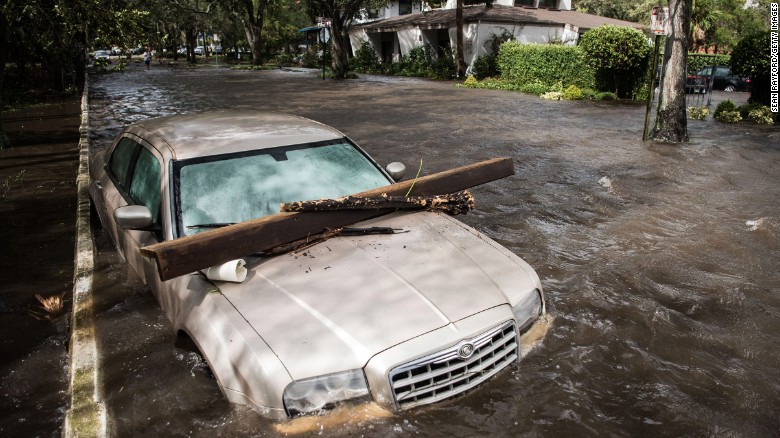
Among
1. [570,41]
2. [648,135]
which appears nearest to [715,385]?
[648,135]

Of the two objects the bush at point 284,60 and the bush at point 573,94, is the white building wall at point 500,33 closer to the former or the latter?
the bush at point 573,94

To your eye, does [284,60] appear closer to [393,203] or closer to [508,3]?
[508,3]

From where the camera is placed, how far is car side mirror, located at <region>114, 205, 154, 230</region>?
11.8 ft

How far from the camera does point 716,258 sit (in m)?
5.77

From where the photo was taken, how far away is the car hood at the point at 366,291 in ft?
9.34

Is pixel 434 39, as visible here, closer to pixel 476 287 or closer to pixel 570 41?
pixel 570 41

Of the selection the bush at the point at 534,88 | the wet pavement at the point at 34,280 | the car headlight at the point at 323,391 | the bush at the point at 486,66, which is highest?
the bush at the point at 486,66

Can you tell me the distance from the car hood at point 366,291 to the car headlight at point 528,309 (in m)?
0.06

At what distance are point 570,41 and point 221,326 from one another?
111 ft

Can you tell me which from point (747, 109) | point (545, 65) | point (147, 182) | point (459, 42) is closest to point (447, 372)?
point (147, 182)

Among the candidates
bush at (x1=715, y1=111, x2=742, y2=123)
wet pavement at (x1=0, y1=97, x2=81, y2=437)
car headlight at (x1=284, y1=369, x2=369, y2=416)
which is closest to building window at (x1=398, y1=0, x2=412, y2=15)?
bush at (x1=715, y1=111, x2=742, y2=123)

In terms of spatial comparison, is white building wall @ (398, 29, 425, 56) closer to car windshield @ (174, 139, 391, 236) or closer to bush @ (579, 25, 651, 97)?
bush @ (579, 25, 651, 97)

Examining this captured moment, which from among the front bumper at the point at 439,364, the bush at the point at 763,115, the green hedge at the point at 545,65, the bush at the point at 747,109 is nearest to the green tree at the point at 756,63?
the bush at the point at 747,109

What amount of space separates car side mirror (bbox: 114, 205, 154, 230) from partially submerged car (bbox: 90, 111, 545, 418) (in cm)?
1
